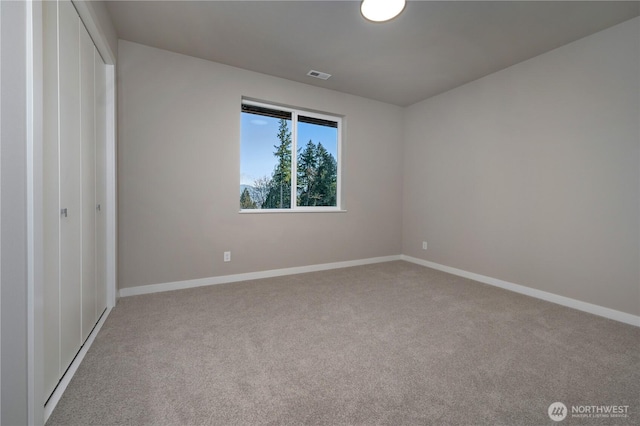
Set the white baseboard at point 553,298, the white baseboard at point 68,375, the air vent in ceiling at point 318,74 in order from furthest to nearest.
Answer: the air vent in ceiling at point 318,74 → the white baseboard at point 553,298 → the white baseboard at point 68,375

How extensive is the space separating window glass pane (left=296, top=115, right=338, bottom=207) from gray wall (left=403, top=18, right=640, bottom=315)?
1.54 m

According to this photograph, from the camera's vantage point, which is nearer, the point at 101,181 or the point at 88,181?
the point at 88,181

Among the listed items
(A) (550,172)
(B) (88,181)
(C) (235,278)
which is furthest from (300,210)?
(A) (550,172)

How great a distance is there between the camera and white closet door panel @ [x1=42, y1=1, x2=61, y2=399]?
137 centimetres

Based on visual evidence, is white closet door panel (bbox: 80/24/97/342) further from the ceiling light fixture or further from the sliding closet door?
the ceiling light fixture

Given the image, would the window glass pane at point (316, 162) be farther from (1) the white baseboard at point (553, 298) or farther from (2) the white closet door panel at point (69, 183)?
(2) the white closet door panel at point (69, 183)

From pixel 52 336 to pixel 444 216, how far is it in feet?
13.8

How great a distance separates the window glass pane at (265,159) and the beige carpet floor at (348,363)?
1.41m

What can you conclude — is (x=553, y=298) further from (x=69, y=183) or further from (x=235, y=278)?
(x=69, y=183)

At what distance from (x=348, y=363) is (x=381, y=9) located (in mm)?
2594

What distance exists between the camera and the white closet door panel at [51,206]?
1.37 metres

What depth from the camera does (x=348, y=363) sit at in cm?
176

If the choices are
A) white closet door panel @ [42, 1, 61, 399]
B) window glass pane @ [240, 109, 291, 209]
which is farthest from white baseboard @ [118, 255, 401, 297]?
white closet door panel @ [42, 1, 61, 399]

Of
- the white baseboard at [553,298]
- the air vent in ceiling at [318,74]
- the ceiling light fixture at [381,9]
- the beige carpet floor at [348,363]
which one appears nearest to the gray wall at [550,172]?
the white baseboard at [553,298]
